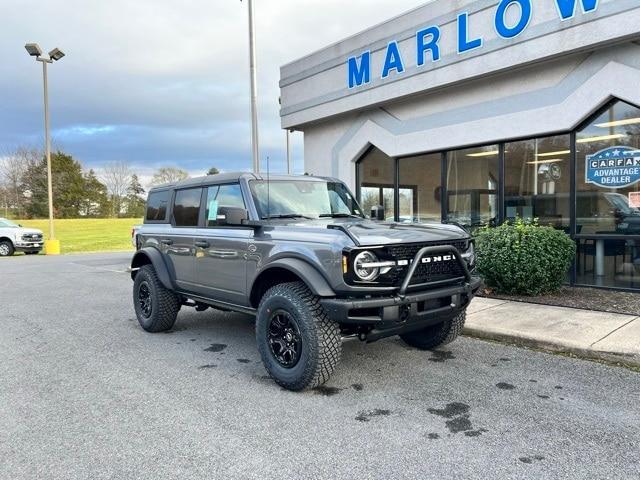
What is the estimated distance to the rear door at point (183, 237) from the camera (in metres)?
5.73

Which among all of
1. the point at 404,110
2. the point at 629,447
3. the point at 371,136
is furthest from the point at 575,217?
the point at 629,447

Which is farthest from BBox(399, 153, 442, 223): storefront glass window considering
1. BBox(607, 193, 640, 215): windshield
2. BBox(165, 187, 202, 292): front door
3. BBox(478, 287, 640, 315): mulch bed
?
BBox(165, 187, 202, 292): front door

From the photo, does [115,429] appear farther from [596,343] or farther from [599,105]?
[599,105]

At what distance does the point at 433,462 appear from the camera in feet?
9.78

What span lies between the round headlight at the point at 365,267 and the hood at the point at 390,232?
0.10 meters

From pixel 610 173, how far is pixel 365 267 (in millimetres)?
6211

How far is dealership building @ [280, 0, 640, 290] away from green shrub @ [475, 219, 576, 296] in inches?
41.3

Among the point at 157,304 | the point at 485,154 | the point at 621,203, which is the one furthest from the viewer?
the point at 485,154

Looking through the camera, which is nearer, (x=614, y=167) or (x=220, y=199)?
(x=220, y=199)

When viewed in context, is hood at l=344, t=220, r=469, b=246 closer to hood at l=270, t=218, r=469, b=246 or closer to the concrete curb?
hood at l=270, t=218, r=469, b=246

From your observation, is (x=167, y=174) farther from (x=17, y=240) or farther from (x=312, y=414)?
(x=312, y=414)

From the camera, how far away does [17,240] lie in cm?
2222

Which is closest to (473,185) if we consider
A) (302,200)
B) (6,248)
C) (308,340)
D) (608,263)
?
(608,263)

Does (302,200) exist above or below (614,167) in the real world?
below
